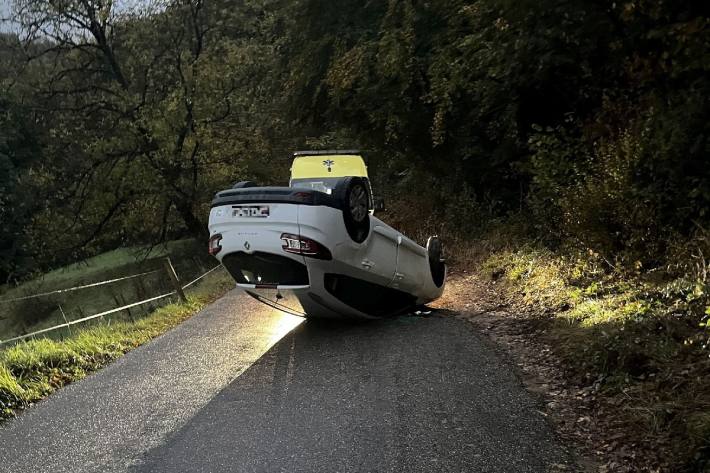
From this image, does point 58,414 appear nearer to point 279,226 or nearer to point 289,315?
point 279,226

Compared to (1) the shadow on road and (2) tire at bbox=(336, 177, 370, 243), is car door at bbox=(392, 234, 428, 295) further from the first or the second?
(1) the shadow on road

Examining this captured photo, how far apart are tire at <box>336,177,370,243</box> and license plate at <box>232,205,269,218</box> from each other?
0.84m

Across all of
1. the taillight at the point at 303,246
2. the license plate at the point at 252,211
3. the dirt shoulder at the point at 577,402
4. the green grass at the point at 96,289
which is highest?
the license plate at the point at 252,211

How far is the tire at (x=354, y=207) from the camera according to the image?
679 centimetres

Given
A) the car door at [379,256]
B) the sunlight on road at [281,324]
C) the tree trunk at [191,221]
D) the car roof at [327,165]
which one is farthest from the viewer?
the tree trunk at [191,221]

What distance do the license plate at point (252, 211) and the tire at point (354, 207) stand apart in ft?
2.77

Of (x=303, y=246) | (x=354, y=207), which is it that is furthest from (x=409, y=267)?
(x=303, y=246)

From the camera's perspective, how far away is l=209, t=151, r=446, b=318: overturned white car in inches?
262

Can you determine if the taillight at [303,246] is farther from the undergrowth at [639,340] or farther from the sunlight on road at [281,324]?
the undergrowth at [639,340]

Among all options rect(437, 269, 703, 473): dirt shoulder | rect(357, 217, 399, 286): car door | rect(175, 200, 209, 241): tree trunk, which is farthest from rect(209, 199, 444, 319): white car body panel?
rect(175, 200, 209, 241): tree trunk

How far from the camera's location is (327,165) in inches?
425

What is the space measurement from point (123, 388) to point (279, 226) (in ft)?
7.95

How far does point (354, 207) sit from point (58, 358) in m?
4.25

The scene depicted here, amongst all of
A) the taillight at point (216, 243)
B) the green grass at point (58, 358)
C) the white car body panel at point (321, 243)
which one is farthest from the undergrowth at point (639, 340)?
the green grass at point (58, 358)
